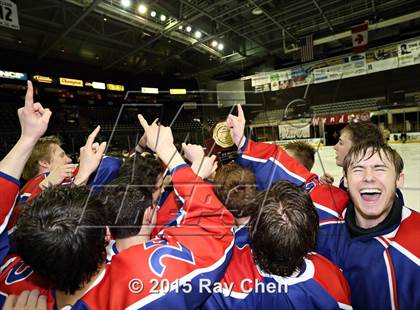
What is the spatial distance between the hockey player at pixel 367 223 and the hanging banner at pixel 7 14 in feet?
13.8

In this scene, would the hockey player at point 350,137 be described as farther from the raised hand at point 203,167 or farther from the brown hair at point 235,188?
the raised hand at point 203,167

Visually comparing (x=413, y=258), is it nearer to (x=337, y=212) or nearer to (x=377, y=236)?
(x=377, y=236)

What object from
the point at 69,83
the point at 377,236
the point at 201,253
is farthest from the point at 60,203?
the point at 69,83

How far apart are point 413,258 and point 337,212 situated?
1.03ft

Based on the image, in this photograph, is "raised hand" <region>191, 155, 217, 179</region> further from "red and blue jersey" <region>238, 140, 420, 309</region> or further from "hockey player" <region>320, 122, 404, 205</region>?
"hockey player" <region>320, 122, 404, 205</region>

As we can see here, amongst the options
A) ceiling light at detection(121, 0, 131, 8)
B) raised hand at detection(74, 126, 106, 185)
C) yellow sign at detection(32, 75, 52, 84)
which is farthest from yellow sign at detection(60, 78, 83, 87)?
raised hand at detection(74, 126, 106, 185)

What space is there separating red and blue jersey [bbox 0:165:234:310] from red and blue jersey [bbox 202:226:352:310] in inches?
2.5

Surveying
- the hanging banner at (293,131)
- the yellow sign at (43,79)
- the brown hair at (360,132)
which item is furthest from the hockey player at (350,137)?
the yellow sign at (43,79)

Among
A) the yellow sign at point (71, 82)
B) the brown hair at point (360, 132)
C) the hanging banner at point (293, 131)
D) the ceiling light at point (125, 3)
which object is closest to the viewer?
the brown hair at point (360, 132)

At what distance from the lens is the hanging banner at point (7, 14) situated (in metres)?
3.33

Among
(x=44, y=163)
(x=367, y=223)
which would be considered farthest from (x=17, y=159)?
(x=367, y=223)

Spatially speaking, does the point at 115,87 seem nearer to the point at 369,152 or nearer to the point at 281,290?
the point at 369,152

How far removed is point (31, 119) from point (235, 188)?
0.81 m

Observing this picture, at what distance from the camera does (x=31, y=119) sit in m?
0.79
